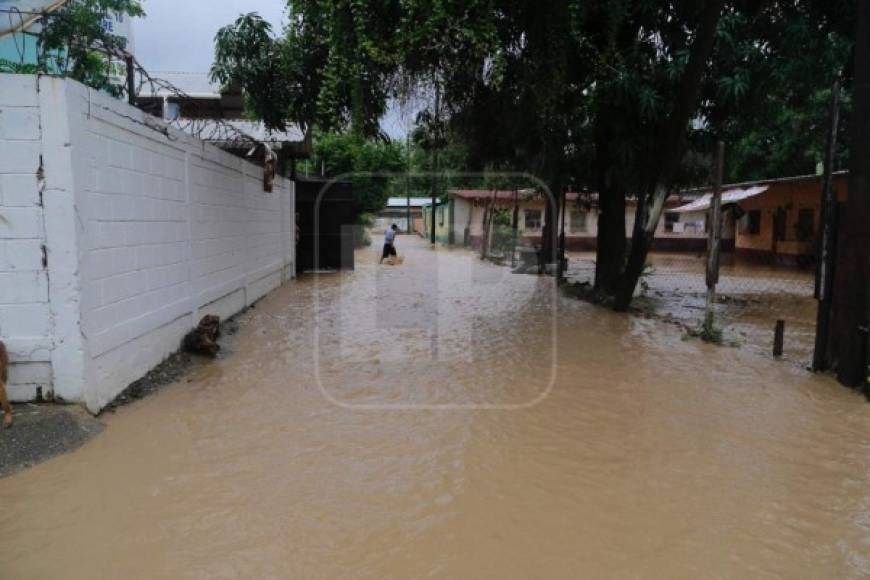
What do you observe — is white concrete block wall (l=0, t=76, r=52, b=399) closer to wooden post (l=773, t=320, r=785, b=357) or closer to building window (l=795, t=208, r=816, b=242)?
wooden post (l=773, t=320, r=785, b=357)

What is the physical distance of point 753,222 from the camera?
86.4 feet

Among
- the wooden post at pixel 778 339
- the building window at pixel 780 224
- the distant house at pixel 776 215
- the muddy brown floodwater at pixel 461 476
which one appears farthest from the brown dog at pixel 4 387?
the building window at pixel 780 224

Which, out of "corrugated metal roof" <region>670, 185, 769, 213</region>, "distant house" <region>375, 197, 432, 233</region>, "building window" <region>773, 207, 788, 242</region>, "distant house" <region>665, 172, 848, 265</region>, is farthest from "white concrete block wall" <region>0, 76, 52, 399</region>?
"distant house" <region>375, 197, 432, 233</region>

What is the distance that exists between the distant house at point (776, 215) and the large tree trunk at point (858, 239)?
12225mm

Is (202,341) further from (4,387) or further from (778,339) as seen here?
(778,339)

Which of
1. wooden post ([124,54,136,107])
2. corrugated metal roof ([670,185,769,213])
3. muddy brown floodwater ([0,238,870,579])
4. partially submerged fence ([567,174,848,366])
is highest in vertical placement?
wooden post ([124,54,136,107])

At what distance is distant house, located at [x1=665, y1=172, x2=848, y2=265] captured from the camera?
20.9m

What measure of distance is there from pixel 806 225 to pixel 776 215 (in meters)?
2.20

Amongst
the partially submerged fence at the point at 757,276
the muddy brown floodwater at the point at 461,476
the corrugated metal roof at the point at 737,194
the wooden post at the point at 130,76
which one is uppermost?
the wooden post at the point at 130,76

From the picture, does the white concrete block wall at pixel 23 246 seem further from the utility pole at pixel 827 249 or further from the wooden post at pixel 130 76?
the utility pole at pixel 827 249

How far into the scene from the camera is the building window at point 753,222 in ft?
84.9

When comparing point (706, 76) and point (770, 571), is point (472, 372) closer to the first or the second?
point (770, 571)

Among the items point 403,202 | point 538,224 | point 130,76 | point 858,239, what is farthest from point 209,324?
point 403,202

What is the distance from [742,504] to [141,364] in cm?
499
